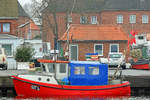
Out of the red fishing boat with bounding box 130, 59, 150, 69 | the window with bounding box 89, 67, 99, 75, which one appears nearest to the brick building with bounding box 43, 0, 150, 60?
the red fishing boat with bounding box 130, 59, 150, 69

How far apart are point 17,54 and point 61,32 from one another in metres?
38.8

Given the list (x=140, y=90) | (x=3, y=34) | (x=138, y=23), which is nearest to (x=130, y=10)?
(x=138, y=23)

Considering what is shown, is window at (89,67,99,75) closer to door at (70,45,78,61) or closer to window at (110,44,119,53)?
door at (70,45,78,61)

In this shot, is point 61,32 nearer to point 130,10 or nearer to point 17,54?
point 130,10

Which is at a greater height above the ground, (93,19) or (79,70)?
(93,19)

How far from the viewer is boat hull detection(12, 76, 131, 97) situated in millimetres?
29219

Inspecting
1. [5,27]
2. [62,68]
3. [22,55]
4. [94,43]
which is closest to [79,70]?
[62,68]

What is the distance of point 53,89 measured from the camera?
29.2m

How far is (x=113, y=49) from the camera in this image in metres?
48.3

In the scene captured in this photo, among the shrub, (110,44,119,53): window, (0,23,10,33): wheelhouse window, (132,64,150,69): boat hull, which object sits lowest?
(132,64,150,69): boat hull

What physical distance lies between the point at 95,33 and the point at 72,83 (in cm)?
2025

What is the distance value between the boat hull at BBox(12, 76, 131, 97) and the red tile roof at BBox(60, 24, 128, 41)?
18.2 metres

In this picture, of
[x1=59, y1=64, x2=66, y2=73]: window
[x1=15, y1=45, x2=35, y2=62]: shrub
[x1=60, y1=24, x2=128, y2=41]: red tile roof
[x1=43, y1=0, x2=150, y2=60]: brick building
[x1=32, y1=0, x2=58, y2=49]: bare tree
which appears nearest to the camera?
[x1=59, y1=64, x2=66, y2=73]: window

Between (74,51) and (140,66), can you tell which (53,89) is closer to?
(140,66)
